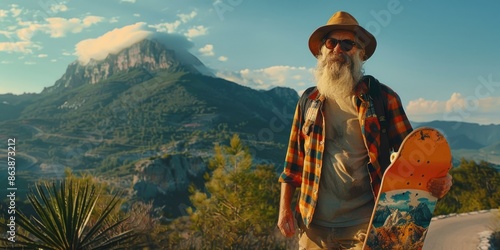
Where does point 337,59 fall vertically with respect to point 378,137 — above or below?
above

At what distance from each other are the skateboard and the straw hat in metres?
0.88

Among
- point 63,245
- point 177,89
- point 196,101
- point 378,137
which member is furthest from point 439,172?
point 177,89

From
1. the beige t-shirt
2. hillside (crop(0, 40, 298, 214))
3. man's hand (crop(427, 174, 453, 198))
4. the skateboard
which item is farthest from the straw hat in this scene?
hillside (crop(0, 40, 298, 214))

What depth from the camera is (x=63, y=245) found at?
5.98 meters

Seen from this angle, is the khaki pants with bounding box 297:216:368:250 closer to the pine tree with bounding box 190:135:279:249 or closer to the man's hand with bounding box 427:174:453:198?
the man's hand with bounding box 427:174:453:198

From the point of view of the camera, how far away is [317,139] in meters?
2.80

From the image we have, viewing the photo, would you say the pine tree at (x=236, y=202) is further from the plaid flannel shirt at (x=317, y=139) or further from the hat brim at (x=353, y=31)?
the hat brim at (x=353, y=31)

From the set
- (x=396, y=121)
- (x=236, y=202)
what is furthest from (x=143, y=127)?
(x=396, y=121)

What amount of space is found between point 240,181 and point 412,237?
1213 cm

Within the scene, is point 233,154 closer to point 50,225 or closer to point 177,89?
point 50,225

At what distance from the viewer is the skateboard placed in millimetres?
2428

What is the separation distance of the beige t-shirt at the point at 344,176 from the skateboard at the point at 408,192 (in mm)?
152

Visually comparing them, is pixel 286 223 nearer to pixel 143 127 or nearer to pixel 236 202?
pixel 236 202

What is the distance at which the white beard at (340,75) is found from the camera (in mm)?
2836
